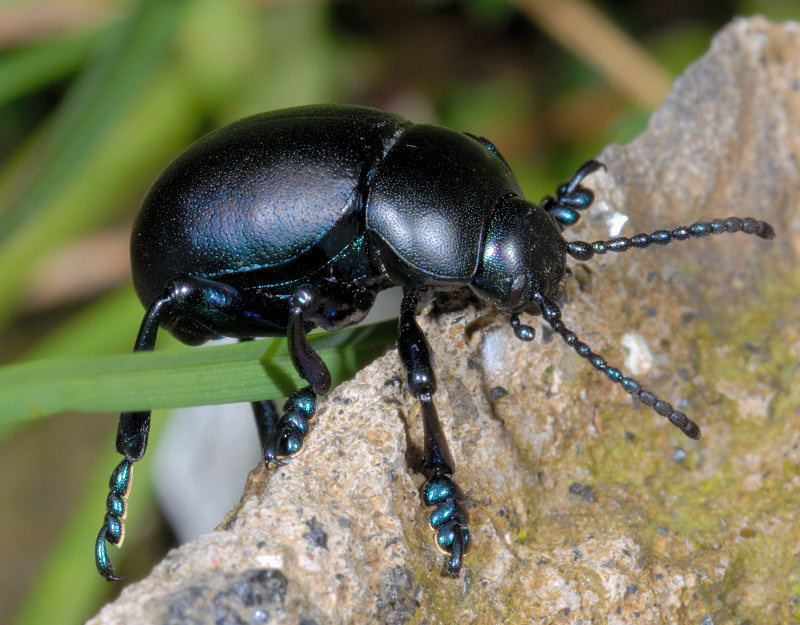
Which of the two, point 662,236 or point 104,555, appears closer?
point 662,236

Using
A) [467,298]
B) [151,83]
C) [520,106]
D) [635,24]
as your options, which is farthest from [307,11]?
[467,298]

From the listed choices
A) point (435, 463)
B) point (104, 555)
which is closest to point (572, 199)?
point (435, 463)

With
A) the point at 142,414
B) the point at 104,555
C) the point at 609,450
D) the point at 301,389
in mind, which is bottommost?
the point at 104,555

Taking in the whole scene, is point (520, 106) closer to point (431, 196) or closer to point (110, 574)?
point (431, 196)

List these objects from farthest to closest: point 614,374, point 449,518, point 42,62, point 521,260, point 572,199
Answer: point 42,62 < point 572,199 < point 521,260 < point 614,374 < point 449,518

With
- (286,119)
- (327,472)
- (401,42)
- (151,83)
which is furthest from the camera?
(401,42)

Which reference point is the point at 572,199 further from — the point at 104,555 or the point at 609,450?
the point at 104,555
